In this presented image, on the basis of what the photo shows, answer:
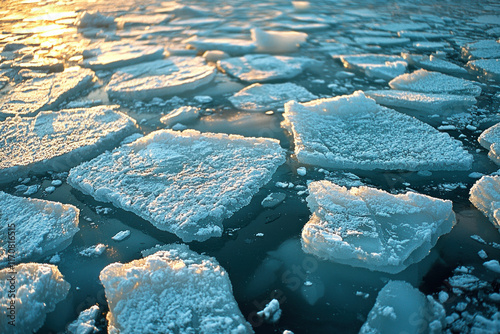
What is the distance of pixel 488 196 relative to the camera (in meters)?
1.85

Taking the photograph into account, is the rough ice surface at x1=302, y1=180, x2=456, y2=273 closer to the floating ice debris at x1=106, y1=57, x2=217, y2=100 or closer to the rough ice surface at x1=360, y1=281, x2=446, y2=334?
the rough ice surface at x1=360, y1=281, x2=446, y2=334

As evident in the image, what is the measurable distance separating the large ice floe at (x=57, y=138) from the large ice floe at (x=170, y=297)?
1.03 metres

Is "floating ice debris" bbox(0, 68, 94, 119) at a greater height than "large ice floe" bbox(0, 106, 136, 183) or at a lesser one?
greater

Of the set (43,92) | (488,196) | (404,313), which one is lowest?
(404,313)

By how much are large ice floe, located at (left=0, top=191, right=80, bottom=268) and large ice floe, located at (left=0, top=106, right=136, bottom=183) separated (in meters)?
Result: 0.31

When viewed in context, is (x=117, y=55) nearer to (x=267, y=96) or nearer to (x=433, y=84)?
(x=267, y=96)

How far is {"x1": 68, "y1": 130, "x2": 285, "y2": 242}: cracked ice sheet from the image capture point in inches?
71.2

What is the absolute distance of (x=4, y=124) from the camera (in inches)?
104

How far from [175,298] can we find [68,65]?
10.6ft

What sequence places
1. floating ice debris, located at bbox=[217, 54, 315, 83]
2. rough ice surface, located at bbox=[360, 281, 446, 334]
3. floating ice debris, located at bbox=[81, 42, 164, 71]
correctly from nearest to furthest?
1. rough ice surface, located at bbox=[360, 281, 446, 334]
2. floating ice debris, located at bbox=[217, 54, 315, 83]
3. floating ice debris, located at bbox=[81, 42, 164, 71]

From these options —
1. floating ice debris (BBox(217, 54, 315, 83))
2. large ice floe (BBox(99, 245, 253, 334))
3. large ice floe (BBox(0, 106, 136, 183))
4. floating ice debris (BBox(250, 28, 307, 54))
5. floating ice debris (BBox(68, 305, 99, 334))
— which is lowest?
floating ice debris (BBox(68, 305, 99, 334))

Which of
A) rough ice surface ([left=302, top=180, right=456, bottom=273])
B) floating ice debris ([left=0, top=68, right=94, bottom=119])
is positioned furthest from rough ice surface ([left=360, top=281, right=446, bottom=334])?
floating ice debris ([left=0, top=68, right=94, bottom=119])

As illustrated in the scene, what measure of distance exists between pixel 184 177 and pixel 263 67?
190 centimetres

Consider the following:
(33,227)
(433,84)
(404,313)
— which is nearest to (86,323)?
(33,227)
